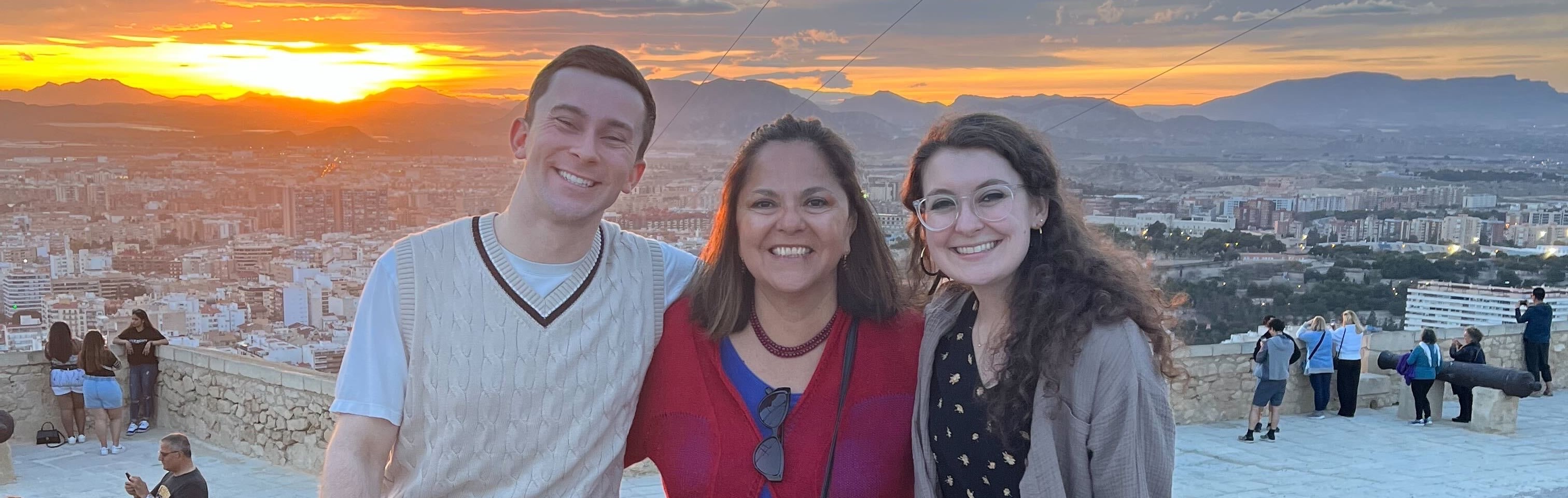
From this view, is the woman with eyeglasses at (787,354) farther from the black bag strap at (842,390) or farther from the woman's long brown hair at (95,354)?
the woman's long brown hair at (95,354)

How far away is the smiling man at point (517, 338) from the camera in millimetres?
1791

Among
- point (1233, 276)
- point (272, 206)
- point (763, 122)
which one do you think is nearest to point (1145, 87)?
point (1233, 276)

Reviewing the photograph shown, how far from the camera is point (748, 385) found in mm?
2049

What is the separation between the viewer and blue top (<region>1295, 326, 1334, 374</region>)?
34.6ft

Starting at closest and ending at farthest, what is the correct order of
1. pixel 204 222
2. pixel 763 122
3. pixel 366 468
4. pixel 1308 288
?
pixel 366 468 < pixel 763 122 < pixel 1308 288 < pixel 204 222

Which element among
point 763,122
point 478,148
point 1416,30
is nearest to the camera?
point 763,122

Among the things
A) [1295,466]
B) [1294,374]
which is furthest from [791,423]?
[1294,374]

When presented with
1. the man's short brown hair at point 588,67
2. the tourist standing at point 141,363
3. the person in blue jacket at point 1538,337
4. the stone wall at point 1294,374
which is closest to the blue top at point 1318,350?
the stone wall at point 1294,374

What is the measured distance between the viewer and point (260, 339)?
1477 cm

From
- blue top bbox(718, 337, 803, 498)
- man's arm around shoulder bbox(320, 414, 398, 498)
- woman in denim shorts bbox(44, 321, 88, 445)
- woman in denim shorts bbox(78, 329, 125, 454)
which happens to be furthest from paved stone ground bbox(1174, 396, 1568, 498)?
woman in denim shorts bbox(44, 321, 88, 445)

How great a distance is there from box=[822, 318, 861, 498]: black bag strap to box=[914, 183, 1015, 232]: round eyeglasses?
0.33m

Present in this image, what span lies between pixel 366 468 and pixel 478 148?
2043cm

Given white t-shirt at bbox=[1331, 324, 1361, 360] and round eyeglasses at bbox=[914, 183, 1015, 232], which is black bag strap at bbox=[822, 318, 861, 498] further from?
white t-shirt at bbox=[1331, 324, 1361, 360]

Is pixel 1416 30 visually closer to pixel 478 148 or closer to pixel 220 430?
pixel 478 148
